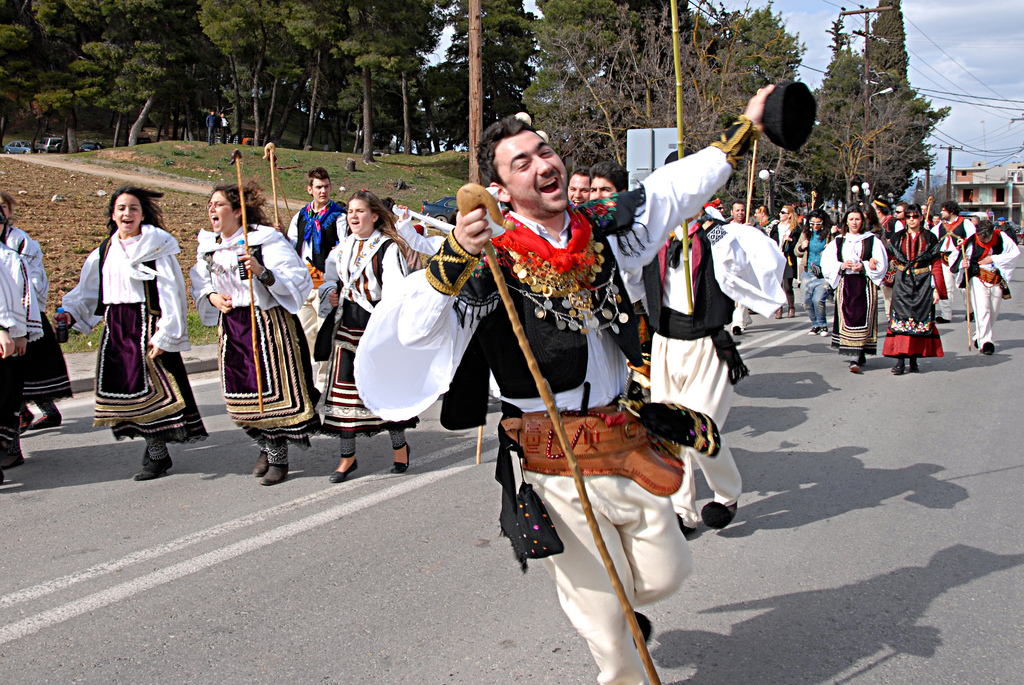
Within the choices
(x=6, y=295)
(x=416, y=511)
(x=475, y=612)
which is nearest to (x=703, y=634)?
(x=475, y=612)

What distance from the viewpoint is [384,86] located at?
175ft

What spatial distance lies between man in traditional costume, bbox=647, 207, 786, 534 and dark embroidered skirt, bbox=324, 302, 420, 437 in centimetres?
180

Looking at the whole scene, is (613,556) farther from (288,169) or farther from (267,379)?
(288,169)

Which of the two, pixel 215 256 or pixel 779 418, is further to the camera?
pixel 779 418

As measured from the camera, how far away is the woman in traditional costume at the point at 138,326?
5816 millimetres

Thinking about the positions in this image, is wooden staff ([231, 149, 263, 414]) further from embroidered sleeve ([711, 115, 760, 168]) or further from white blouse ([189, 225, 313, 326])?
embroidered sleeve ([711, 115, 760, 168])

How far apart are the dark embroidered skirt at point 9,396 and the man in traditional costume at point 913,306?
8.35 m

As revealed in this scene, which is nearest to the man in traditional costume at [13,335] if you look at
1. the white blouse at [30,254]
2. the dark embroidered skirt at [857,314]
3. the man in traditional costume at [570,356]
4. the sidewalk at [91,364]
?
the white blouse at [30,254]

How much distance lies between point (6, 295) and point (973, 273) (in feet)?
34.2

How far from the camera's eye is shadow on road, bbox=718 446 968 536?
16.2 ft

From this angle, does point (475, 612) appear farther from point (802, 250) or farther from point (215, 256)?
point (802, 250)

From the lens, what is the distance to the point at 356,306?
6023 millimetres

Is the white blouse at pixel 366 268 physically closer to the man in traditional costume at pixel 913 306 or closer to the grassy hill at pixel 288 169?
the man in traditional costume at pixel 913 306

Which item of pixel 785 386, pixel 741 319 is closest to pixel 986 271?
pixel 741 319
